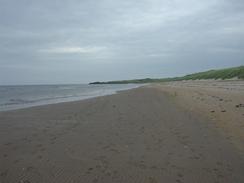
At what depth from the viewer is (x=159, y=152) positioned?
5570mm

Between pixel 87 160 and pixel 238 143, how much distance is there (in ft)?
13.7

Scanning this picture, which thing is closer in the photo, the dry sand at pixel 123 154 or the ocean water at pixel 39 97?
the dry sand at pixel 123 154

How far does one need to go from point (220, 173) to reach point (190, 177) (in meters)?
0.67

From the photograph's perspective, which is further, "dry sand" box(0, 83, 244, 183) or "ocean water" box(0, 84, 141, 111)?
"ocean water" box(0, 84, 141, 111)

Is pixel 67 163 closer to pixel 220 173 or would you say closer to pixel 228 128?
pixel 220 173

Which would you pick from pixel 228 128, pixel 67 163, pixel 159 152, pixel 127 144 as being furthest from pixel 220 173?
pixel 228 128

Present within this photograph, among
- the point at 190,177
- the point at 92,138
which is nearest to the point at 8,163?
the point at 92,138

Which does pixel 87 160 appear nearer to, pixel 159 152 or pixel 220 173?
pixel 159 152

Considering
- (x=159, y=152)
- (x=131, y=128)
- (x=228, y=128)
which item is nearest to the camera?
(x=159, y=152)

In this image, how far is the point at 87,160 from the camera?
16.9 feet

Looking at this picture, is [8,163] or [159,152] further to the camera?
[159,152]

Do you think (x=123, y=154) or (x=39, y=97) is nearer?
(x=123, y=154)

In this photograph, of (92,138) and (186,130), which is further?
(186,130)

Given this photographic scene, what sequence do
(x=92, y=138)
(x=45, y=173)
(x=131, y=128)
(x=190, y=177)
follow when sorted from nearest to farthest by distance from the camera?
(x=190, y=177) → (x=45, y=173) → (x=92, y=138) → (x=131, y=128)
